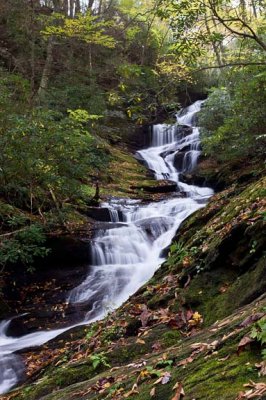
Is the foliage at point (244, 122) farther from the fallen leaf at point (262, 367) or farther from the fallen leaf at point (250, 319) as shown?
the fallen leaf at point (262, 367)

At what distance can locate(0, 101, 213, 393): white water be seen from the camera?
7523 mm

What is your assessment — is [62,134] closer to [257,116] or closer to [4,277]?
[4,277]

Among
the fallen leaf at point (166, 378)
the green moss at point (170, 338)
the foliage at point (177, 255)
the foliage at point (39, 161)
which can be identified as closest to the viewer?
the fallen leaf at point (166, 378)

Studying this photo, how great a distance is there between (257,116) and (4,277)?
8.06 meters

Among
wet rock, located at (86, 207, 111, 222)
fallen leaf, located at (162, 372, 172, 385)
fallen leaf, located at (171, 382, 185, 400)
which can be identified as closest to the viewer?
fallen leaf, located at (171, 382, 185, 400)

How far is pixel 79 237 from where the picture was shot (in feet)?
35.6

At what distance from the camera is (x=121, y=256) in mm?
11039

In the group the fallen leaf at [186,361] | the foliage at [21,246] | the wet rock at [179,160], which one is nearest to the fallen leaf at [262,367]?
the fallen leaf at [186,361]

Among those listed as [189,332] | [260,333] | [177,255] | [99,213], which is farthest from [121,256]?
[260,333]

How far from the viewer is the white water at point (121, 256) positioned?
7523mm

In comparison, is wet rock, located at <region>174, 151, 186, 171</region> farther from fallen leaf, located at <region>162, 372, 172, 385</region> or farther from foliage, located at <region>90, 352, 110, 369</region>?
fallen leaf, located at <region>162, 372, 172, 385</region>

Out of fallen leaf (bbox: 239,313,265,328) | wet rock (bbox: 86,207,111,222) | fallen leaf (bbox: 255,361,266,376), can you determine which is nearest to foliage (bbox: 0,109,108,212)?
wet rock (bbox: 86,207,111,222)

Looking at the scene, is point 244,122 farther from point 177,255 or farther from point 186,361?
point 186,361

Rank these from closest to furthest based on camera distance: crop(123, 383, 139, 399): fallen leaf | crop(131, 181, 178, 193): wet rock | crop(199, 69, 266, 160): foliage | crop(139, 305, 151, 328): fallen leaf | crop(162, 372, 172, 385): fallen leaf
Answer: crop(162, 372, 172, 385): fallen leaf, crop(123, 383, 139, 399): fallen leaf, crop(139, 305, 151, 328): fallen leaf, crop(199, 69, 266, 160): foliage, crop(131, 181, 178, 193): wet rock
